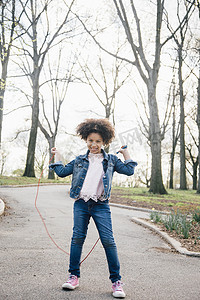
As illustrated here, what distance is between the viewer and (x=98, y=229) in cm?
312

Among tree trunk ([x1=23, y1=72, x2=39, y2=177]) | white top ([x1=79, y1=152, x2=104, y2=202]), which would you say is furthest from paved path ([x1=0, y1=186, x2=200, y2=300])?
tree trunk ([x1=23, y1=72, x2=39, y2=177])

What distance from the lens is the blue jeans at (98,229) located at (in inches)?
120

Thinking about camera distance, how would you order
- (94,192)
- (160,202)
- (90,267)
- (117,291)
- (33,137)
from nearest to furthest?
1. (117,291)
2. (94,192)
3. (90,267)
4. (160,202)
5. (33,137)

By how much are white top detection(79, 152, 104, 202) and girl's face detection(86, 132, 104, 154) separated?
76 mm

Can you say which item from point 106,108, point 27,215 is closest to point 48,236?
point 27,215

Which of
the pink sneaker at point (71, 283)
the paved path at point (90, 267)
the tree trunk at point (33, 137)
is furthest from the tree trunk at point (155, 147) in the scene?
the pink sneaker at point (71, 283)

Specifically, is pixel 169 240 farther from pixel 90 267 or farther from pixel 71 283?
pixel 71 283

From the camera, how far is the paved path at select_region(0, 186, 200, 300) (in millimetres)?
2918

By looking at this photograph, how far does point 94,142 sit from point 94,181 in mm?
448

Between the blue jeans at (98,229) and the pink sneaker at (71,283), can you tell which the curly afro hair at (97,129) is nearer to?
the blue jeans at (98,229)

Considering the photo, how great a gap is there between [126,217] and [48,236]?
12.4 feet

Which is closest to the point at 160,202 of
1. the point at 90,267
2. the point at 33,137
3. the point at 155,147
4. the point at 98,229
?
the point at 155,147

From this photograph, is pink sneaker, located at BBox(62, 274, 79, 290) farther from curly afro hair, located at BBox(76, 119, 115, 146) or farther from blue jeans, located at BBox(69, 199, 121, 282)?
curly afro hair, located at BBox(76, 119, 115, 146)

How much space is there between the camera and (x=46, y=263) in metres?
3.82
